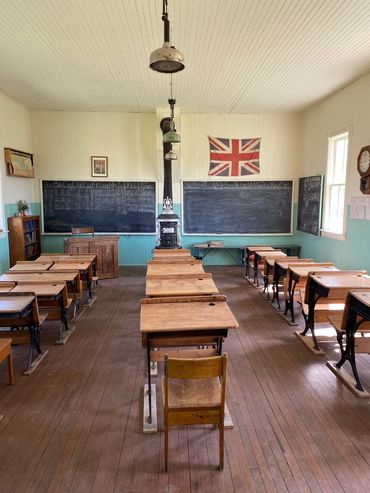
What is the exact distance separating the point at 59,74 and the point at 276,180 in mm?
5023

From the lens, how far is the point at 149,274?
12.0 feet

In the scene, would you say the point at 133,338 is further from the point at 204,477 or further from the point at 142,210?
the point at 142,210

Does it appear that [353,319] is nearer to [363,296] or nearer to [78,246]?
[363,296]

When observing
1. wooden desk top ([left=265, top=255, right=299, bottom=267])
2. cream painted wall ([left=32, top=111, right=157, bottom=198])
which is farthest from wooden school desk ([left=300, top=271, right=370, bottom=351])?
cream painted wall ([left=32, top=111, right=157, bottom=198])

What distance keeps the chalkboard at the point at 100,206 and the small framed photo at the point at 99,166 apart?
202 millimetres

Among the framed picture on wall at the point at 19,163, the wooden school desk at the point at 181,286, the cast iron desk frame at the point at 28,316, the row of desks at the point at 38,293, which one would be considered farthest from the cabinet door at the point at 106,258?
the wooden school desk at the point at 181,286

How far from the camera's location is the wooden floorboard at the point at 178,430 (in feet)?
6.55

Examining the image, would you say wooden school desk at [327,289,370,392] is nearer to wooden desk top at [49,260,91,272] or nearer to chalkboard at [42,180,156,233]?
wooden desk top at [49,260,91,272]

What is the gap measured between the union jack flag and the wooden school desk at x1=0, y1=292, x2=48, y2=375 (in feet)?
18.2

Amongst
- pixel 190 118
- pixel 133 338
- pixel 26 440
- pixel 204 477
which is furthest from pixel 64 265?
pixel 190 118

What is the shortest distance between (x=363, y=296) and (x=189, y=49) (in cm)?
365

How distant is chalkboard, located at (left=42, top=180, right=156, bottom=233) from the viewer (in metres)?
7.77

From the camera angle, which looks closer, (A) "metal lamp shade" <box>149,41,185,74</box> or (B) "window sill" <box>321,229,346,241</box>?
(A) "metal lamp shade" <box>149,41,185,74</box>

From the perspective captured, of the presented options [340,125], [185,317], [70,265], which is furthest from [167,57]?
[340,125]
